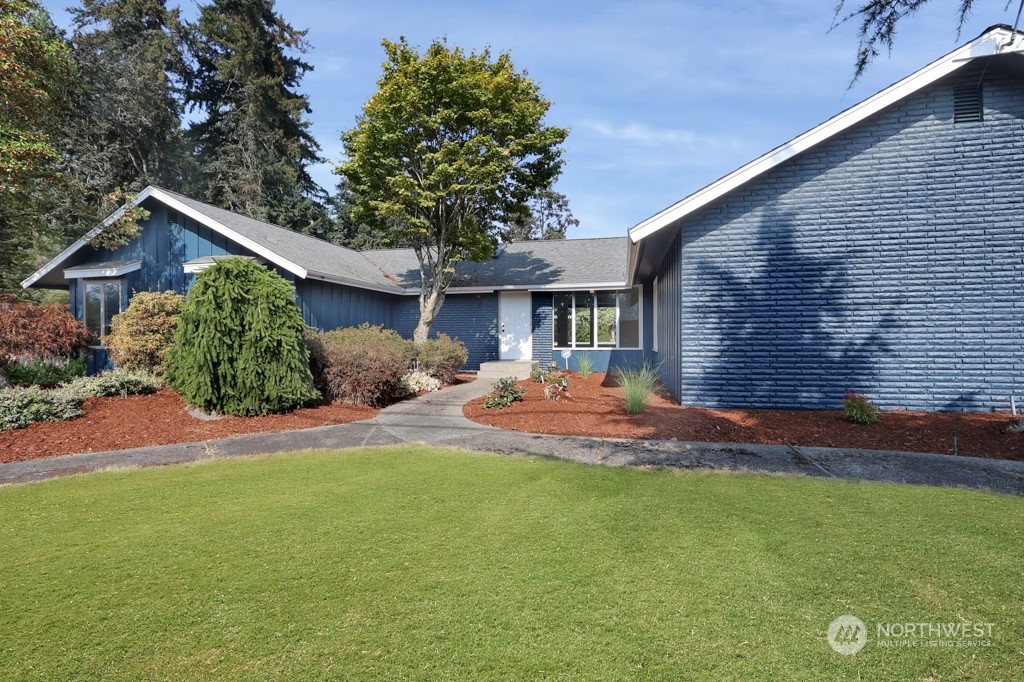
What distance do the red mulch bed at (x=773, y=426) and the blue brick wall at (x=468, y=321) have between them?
8169mm

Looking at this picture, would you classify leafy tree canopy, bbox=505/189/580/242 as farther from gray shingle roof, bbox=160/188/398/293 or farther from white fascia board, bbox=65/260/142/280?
white fascia board, bbox=65/260/142/280

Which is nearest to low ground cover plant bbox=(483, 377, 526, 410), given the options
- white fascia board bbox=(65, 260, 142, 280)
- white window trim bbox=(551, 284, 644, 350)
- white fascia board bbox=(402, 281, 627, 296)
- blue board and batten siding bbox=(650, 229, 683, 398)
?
blue board and batten siding bbox=(650, 229, 683, 398)

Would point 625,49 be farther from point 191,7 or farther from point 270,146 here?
point 191,7

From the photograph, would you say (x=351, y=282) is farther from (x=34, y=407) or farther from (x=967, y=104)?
(x=967, y=104)

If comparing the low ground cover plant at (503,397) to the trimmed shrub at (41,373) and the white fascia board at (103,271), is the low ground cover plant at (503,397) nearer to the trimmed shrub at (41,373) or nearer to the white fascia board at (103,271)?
the trimmed shrub at (41,373)

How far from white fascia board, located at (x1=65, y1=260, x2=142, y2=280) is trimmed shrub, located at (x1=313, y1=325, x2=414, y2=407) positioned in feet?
22.1

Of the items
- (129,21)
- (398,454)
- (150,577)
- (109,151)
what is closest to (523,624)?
(150,577)

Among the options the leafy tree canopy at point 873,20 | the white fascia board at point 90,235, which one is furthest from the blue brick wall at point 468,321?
the leafy tree canopy at point 873,20

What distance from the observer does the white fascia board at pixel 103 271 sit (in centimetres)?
1340

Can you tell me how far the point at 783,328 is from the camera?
8844 mm

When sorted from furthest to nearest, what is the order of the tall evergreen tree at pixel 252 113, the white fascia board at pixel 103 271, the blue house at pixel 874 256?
the tall evergreen tree at pixel 252 113 < the white fascia board at pixel 103 271 < the blue house at pixel 874 256

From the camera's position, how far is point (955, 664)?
7.38 feet

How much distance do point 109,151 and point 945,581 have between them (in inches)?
1351

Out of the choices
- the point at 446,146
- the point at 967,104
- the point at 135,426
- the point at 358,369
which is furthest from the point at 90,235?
the point at 967,104
